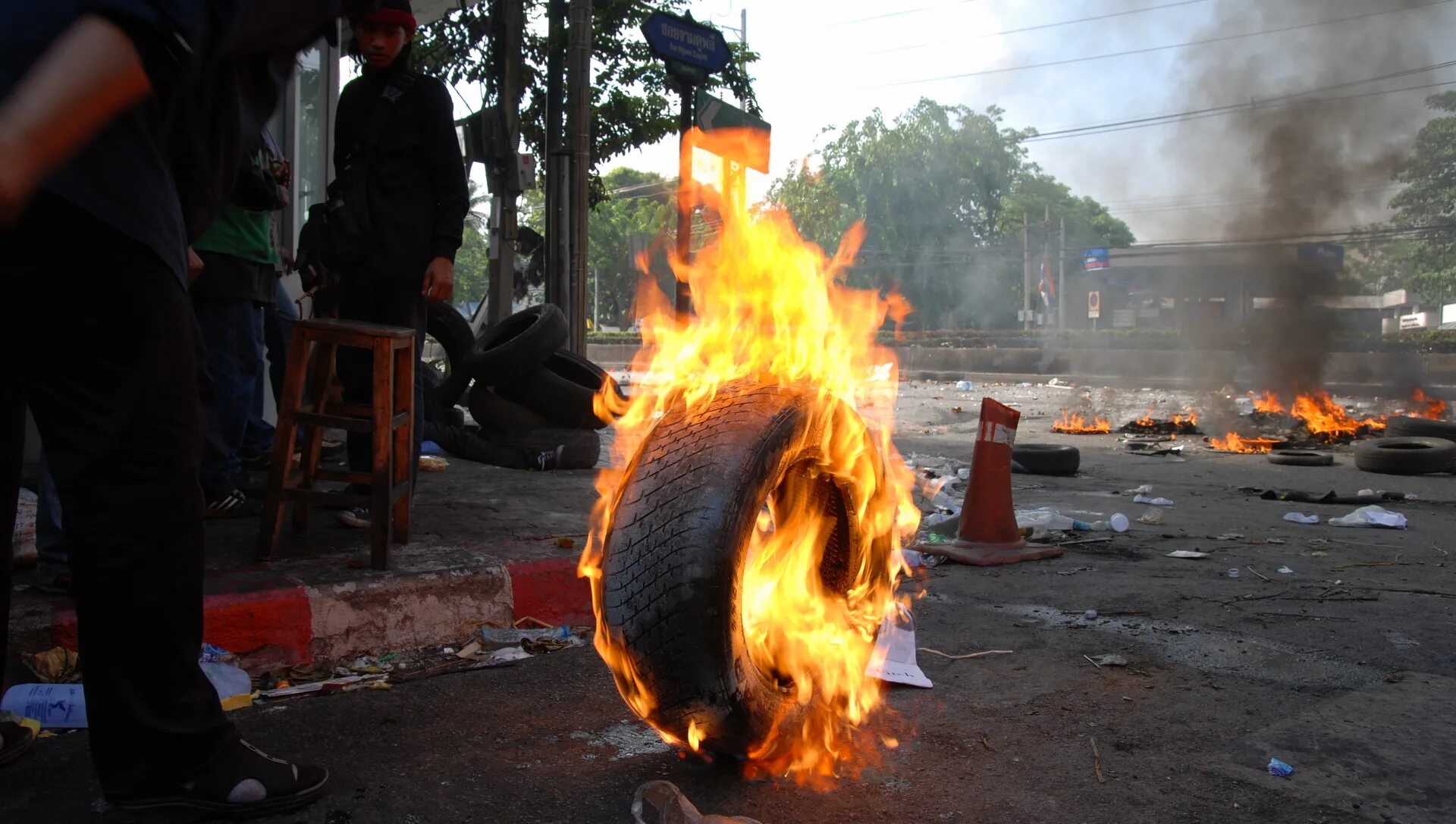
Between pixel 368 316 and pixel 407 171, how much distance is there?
2.07 feet

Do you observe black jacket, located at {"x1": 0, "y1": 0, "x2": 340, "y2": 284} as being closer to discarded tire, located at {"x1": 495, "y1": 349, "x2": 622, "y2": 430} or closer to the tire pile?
the tire pile

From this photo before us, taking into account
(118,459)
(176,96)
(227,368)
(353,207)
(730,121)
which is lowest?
(118,459)

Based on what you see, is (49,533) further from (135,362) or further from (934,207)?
(934,207)

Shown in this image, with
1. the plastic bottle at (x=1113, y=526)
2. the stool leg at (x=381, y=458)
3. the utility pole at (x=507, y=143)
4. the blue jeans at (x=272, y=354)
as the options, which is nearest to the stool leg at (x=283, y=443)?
the stool leg at (x=381, y=458)

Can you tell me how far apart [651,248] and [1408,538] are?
4425 millimetres

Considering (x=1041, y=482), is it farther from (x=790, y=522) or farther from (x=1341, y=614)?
(x=790, y=522)

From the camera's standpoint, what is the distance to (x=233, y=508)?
4297 millimetres

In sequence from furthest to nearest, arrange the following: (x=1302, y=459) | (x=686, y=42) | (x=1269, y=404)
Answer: (x=1269, y=404), (x=1302, y=459), (x=686, y=42)

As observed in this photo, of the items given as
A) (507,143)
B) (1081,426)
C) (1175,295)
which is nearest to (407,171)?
(507,143)

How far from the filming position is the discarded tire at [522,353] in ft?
23.2

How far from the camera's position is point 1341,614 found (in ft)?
12.4

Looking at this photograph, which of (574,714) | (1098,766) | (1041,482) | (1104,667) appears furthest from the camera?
(1041,482)

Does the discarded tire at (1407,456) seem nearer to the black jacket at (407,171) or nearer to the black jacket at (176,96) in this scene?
the black jacket at (407,171)

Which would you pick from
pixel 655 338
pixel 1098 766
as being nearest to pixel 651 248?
pixel 655 338
